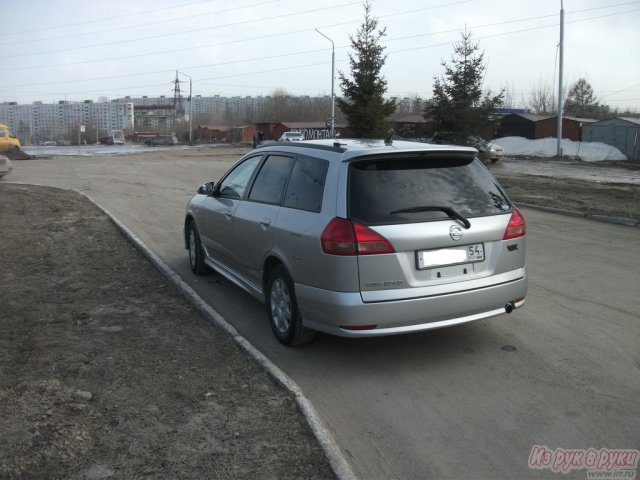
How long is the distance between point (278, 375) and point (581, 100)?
315 ft

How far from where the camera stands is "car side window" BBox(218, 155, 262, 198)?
608 cm

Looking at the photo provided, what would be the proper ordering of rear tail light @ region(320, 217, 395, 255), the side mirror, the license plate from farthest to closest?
the side mirror < the license plate < rear tail light @ region(320, 217, 395, 255)

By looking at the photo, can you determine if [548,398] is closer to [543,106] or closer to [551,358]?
[551,358]

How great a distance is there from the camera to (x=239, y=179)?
20.7 feet

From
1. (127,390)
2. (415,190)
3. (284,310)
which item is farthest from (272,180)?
(127,390)

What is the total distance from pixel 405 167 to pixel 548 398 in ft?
6.39

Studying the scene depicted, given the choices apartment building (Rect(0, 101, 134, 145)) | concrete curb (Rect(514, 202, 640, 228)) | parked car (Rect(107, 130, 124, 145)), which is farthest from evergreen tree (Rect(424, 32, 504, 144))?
apartment building (Rect(0, 101, 134, 145))

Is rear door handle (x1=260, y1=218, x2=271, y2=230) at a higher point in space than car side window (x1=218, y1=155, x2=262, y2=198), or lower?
lower

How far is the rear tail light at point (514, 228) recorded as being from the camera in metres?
4.79

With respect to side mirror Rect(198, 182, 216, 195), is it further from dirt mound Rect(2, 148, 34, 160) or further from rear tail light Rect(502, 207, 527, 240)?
Answer: dirt mound Rect(2, 148, 34, 160)

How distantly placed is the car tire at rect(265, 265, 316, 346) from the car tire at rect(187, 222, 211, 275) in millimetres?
2235

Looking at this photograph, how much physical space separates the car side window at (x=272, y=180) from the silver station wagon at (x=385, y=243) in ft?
0.10

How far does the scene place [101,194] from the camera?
1698 cm

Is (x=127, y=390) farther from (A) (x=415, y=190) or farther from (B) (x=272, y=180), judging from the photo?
(A) (x=415, y=190)
